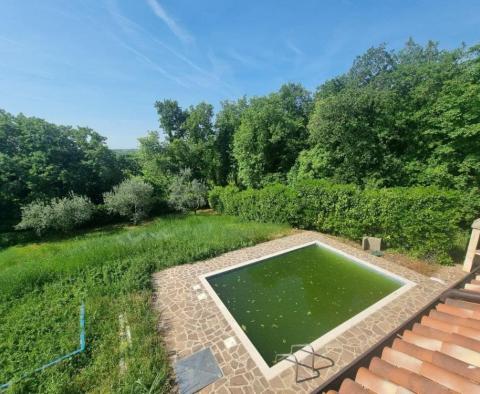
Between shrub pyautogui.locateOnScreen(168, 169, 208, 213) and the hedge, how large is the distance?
629cm

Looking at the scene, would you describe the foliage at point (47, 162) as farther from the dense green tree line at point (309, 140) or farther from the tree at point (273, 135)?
the tree at point (273, 135)

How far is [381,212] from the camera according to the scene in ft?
27.9

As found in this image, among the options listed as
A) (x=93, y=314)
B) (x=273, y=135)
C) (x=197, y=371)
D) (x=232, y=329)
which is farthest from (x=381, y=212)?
(x=273, y=135)

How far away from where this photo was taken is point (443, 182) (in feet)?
35.5

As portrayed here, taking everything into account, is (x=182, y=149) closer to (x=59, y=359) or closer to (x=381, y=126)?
(x=381, y=126)

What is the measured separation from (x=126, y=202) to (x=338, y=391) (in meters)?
17.3

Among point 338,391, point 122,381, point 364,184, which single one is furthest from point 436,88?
point 122,381

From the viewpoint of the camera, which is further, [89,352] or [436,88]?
[436,88]

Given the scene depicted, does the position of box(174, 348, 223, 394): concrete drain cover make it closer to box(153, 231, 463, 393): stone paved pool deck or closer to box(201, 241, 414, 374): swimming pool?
box(153, 231, 463, 393): stone paved pool deck

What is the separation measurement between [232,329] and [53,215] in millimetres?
15093

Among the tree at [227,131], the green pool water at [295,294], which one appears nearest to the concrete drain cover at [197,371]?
the green pool water at [295,294]

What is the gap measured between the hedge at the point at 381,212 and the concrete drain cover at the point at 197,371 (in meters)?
8.24

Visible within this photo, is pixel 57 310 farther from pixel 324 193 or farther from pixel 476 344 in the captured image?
pixel 324 193

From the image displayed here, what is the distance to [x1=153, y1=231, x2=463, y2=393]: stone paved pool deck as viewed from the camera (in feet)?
12.3
